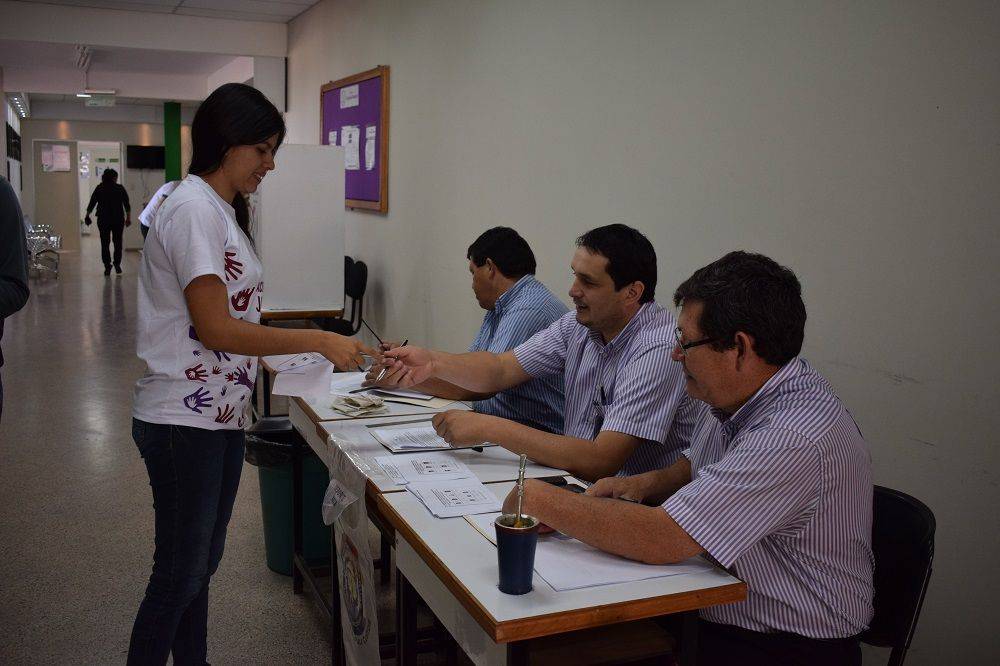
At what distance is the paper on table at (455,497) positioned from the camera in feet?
5.85

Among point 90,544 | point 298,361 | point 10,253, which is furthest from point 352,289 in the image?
point 10,253

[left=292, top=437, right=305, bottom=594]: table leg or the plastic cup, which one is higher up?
the plastic cup

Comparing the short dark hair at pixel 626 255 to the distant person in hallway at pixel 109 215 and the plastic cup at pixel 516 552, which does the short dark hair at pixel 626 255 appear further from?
the distant person in hallway at pixel 109 215

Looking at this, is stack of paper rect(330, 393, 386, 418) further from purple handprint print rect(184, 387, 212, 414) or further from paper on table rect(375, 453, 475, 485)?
purple handprint print rect(184, 387, 212, 414)

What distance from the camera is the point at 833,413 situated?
1.52m

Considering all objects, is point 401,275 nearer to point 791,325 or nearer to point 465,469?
point 465,469

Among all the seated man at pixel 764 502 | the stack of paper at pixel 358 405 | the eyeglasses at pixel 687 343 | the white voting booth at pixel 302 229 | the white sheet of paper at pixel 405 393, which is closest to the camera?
the seated man at pixel 764 502

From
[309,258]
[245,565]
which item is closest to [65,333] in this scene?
[309,258]

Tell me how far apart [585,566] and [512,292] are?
164 centimetres

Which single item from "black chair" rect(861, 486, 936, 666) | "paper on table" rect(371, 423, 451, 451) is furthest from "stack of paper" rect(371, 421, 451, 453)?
"black chair" rect(861, 486, 936, 666)

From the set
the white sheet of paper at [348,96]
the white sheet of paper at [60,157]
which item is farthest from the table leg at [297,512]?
the white sheet of paper at [60,157]

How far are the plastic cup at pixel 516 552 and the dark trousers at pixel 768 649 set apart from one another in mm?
462

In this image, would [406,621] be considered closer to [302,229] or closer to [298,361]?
[298,361]

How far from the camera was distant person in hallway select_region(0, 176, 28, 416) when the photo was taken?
2135mm
